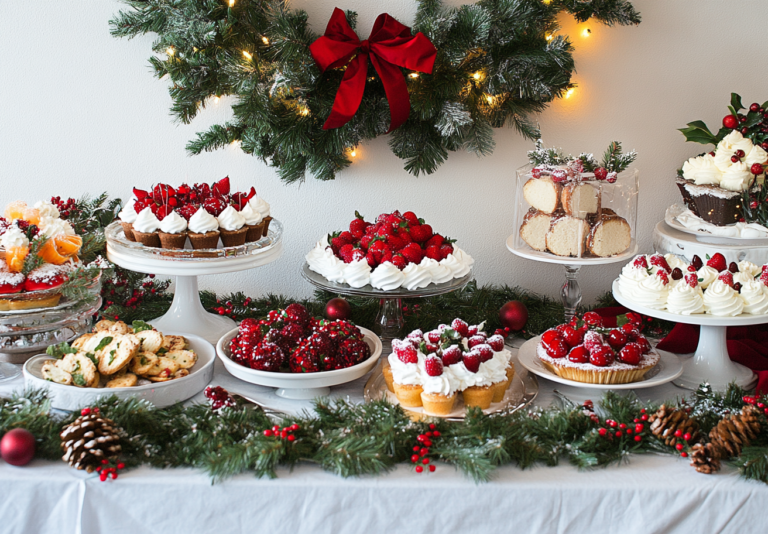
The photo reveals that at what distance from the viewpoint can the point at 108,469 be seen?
1036mm

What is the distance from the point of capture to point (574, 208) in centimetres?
155

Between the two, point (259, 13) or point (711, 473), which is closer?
point (711, 473)

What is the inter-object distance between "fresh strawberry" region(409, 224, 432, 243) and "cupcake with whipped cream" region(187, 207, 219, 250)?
454 millimetres

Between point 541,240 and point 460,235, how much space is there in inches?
16.5

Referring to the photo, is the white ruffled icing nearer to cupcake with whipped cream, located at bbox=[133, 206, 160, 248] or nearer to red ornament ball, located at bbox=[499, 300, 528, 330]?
red ornament ball, located at bbox=[499, 300, 528, 330]

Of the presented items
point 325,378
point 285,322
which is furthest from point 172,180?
point 325,378

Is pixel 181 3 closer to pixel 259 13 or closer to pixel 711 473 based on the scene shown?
pixel 259 13

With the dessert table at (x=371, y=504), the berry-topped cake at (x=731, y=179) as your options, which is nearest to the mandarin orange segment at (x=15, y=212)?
the dessert table at (x=371, y=504)

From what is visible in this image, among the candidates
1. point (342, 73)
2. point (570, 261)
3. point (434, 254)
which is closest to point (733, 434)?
point (570, 261)

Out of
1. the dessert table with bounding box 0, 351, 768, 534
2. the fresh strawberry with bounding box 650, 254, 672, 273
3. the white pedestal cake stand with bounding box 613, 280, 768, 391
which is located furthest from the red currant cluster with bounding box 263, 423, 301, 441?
the fresh strawberry with bounding box 650, 254, 672, 273

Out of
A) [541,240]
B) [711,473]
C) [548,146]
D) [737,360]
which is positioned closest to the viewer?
[711,473]

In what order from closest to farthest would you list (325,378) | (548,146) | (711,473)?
(711,473), (325,378), (548,146)

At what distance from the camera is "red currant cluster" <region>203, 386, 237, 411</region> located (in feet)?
3.94

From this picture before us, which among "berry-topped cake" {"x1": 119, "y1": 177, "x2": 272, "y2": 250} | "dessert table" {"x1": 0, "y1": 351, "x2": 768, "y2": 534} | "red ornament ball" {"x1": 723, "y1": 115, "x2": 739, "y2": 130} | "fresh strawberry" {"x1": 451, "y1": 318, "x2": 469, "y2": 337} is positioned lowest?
"dessert table" {"x1": 0, "y1": 351, "x2": 768, "y2": 534}
